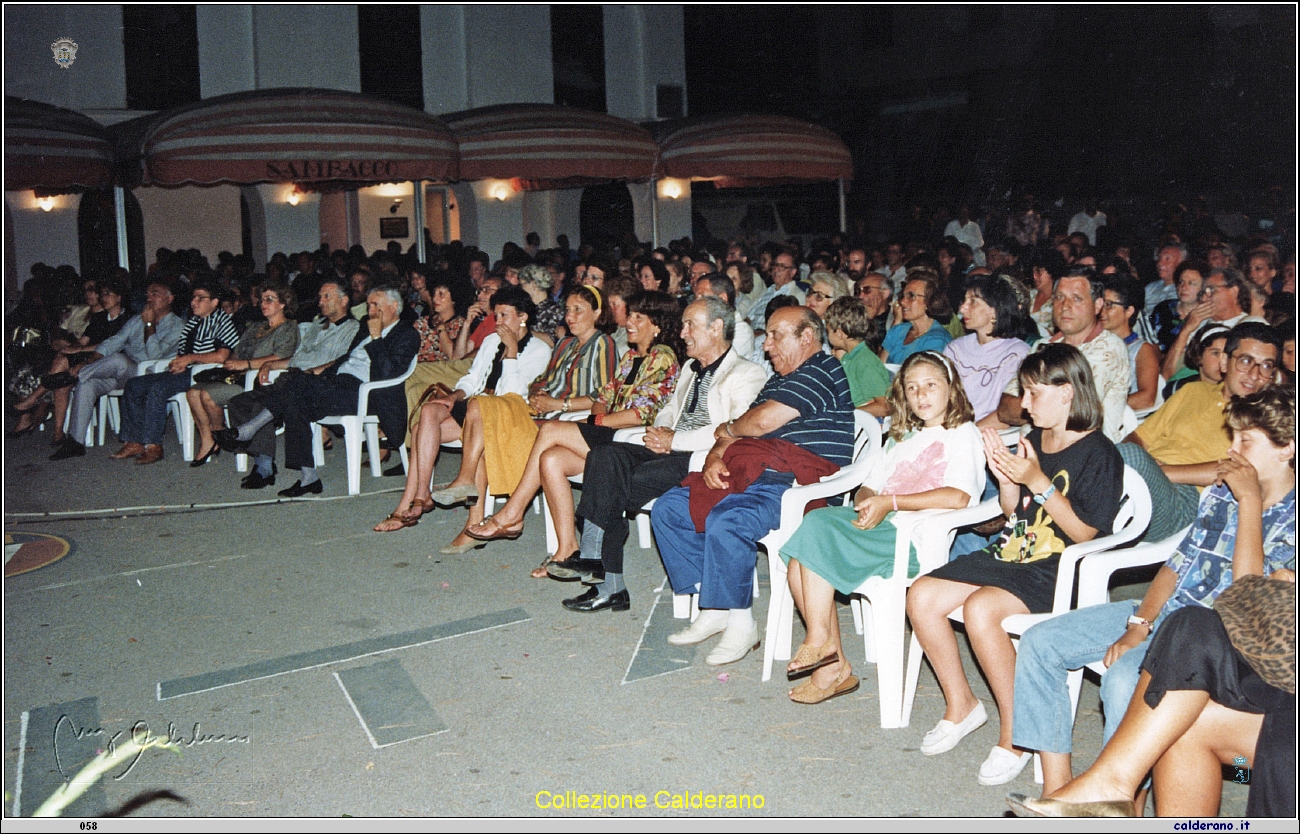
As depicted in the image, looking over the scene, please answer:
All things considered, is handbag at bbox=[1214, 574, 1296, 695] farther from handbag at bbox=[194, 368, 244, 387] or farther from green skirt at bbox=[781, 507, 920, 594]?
handbag at bbox=[194, 368, 244, 387]

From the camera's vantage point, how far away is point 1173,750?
2.67 meters

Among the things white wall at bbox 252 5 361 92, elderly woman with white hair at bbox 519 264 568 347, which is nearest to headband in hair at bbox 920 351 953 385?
elderly woman with white hair at bbox 519 264 568 347

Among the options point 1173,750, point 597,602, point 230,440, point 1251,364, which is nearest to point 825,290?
point 597,602

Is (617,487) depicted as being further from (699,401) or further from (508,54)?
(508,54)

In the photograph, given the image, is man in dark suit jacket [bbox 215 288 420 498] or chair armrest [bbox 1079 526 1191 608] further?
man in dark suit jacket [bbox 215 288 420 498]

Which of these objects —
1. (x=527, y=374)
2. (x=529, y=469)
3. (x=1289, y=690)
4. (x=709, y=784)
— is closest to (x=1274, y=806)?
(x=1289, y=690)

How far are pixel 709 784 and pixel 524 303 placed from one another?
Answer: 12.0 ft

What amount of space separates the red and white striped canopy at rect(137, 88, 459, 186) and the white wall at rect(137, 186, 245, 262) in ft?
23.3

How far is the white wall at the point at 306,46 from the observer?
16.6 m

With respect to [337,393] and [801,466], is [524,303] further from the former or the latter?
[801,466]

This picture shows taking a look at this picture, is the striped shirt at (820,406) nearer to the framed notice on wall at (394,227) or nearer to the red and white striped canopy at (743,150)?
the red and white striped canopy at (743,150)

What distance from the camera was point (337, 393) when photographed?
7.15 m

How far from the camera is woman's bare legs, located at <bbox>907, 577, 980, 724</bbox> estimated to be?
3.46 m

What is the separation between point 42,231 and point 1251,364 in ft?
51.0
